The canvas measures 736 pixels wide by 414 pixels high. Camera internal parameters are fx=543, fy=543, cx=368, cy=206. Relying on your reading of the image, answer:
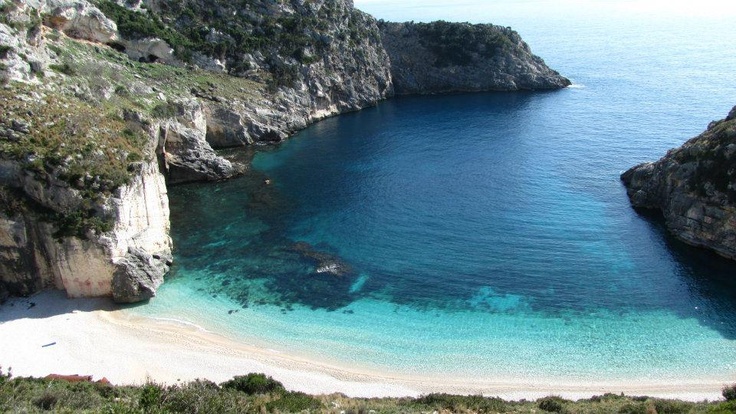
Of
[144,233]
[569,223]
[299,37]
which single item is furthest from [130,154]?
[299,37]

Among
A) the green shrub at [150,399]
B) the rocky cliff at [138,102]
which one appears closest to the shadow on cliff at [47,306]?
the rocky cliff at [138,102]

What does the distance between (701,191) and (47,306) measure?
188 ft

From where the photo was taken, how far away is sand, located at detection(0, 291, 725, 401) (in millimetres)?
33344

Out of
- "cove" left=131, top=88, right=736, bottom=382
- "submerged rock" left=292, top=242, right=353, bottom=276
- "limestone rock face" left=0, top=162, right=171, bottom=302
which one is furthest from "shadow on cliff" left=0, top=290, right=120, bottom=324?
"submerged rock" left=292, top=242, right=353, bottom=276

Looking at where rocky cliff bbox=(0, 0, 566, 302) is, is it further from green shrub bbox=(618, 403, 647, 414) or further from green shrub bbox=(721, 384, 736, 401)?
green shrub bbox=(721, 384, 736, 401)

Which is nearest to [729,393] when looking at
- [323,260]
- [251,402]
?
[251,402]

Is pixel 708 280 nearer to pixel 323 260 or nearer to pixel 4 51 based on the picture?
pixel 323 260

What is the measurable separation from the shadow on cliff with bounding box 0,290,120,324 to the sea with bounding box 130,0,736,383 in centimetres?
363

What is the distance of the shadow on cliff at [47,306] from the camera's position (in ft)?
130

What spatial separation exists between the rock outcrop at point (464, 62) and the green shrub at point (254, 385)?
103782 mm

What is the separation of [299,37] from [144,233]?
65.2m

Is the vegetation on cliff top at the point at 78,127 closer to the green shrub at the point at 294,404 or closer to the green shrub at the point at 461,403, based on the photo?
the green shrub at the point at 294,404

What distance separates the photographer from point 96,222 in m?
41.7

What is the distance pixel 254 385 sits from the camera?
98.3 ft
